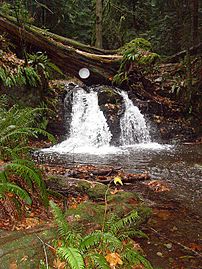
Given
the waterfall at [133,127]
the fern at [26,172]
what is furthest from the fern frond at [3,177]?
the waterfall at [133,127]

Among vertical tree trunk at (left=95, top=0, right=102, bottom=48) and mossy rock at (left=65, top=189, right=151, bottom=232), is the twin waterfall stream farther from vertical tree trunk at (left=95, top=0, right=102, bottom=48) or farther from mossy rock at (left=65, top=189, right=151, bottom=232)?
mossy rock at (left=65, top=189, right=151, bottom=232)

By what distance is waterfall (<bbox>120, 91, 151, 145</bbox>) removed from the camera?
12.3 metres

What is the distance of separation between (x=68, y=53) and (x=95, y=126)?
410 cm

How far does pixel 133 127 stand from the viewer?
12656 millimetres

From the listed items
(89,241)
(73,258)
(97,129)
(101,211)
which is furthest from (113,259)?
(97,129)

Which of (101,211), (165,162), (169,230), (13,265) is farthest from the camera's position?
(165,162)

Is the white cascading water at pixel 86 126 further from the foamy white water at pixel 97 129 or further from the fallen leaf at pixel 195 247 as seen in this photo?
the fallen leaf at pixel 195 247

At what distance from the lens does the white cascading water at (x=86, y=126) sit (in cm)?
1131

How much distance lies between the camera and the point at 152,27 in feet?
66.0

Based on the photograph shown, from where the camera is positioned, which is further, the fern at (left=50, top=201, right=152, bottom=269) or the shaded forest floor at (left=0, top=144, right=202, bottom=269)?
the shaded forest floor at (left=0, top=144, right=202, bottom=269)

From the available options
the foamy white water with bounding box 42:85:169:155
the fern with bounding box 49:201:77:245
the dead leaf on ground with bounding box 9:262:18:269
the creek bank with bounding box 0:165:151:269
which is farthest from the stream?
the dead leaf on ground with bounding box 9:262:18:269

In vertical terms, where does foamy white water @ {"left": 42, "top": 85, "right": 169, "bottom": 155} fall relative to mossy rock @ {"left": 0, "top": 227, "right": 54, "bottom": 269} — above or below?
above

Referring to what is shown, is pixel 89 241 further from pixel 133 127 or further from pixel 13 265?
pixel 133 127

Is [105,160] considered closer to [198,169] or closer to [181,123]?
[198,169]
